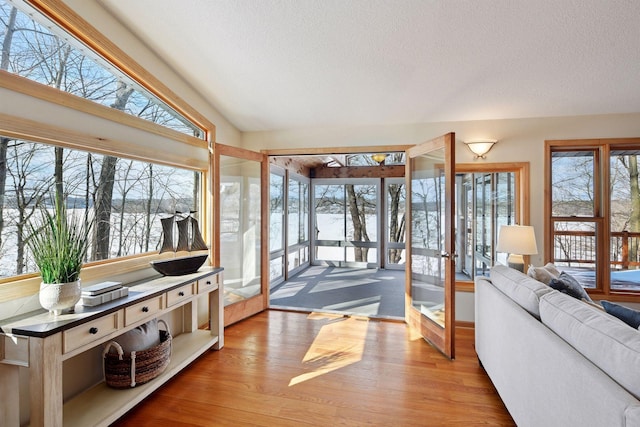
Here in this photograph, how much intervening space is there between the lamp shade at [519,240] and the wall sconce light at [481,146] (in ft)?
3.00

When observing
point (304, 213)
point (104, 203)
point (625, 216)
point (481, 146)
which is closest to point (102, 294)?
point (104, 203)

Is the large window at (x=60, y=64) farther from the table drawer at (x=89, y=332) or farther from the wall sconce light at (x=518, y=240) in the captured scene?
the wall sconce light at (x=518, y=240)

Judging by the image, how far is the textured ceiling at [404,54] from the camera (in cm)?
201

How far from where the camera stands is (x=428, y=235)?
3266mm

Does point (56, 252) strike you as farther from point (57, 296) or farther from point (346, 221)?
point (346, 221)

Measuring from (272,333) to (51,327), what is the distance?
2.08m

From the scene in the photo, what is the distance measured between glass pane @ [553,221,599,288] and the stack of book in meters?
4.18

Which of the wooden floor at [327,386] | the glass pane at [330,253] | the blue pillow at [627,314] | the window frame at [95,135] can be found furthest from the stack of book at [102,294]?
the glass pane at [330,253]

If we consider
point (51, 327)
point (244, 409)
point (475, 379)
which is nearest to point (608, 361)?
point (475, 379)

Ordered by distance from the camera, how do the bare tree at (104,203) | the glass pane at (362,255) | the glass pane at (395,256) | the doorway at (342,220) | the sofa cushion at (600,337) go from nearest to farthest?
the sofa cushion at (600,337) < the bare tree at (104,203) < the doorway at (342,220) < the glass pane at (395,256) < the glass pane at (362,255)

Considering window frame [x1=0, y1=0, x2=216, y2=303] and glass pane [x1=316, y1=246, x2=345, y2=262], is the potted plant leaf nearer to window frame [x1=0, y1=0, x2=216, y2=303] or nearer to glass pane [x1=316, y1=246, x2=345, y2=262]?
window frame [x1=0, y1=0, x2=216, y2=303]

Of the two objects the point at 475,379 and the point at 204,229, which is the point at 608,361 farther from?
the point at 204,229

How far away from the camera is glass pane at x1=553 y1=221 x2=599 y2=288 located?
3281 mm

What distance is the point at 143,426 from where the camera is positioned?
6.03 feet
